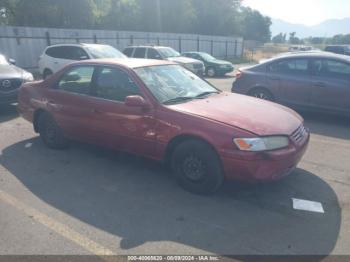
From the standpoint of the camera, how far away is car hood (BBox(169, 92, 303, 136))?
397cm

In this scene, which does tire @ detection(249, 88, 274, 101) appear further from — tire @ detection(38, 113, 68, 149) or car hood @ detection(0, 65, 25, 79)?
car hood @ detection(0, 65, 25, 79)

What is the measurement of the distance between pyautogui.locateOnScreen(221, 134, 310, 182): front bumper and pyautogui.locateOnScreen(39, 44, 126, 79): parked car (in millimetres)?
9283

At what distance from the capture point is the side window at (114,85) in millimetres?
4703

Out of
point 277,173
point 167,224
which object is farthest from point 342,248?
point 167,224

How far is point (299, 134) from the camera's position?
4.31m

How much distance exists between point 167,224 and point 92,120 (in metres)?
2.25

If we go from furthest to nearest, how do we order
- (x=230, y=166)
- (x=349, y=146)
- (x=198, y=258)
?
(x=349, y=146)
(x=230, y=166)
(x=198, y=258)

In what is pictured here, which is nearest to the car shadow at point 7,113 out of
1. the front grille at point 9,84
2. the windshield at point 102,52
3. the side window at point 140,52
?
the front grille at point 9,84

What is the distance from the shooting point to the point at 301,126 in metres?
4.49

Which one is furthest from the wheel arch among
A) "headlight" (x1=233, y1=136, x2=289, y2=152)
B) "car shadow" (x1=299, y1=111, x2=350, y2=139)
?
"car shadow" (x1=299, y1=111, x2=350, y2=139)

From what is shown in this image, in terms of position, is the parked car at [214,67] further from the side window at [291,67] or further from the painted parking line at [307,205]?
the painted parking line at [307,205]

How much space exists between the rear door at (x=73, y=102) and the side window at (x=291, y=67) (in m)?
4.89

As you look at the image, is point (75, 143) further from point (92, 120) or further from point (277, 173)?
point (277, 173)

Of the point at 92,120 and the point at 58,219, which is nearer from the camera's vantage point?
the point at 58,219
